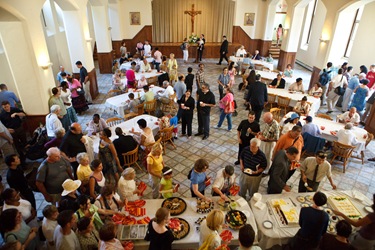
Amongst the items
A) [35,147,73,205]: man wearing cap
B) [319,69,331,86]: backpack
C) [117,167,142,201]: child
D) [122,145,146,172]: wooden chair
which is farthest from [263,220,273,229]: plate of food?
[319,69,331,86]: backpack

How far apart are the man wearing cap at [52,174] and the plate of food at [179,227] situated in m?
2.01

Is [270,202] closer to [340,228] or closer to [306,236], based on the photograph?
[306,236]

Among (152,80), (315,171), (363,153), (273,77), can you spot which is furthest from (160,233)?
(273,77)

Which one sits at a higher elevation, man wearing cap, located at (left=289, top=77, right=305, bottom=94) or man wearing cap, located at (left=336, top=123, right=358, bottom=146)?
man wearing cap, located at (left=289, top=77, right=305, bottom=94)

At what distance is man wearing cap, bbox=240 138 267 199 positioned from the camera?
14.2 feet

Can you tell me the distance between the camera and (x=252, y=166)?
445 cm

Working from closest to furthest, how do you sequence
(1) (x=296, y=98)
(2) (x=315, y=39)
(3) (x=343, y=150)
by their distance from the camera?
1. (3) (x=343, y=150)
2. (1) (x=296, y=98)
3. (2) (x=315, y=39)

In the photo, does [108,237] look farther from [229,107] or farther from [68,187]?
[229,107]

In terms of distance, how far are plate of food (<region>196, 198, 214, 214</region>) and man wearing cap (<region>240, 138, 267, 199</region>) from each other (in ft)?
2.98

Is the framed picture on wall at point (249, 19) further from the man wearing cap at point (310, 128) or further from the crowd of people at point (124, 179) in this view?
the man wearing cap at point (310, 128)

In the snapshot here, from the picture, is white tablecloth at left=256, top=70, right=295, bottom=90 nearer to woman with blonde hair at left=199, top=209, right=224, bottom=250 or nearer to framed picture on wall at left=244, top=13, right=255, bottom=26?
framed picture on wall at left=244, top=13, right=255, bottom=26

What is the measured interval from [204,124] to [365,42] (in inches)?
356

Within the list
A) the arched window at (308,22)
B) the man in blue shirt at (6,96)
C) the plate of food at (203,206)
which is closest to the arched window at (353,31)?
the arched window at (308,22)

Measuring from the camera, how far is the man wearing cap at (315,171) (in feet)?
14.3
